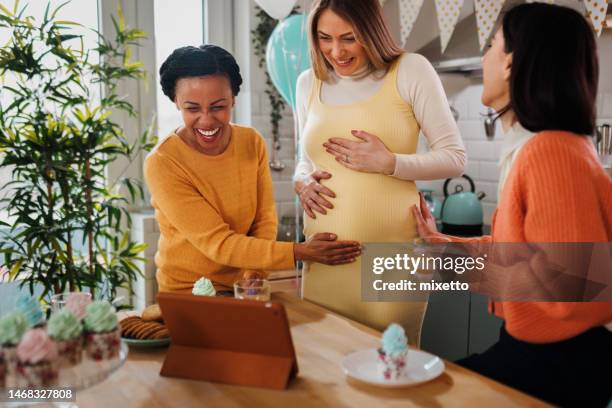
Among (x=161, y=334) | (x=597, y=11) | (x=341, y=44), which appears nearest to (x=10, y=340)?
(x=161, y=334)

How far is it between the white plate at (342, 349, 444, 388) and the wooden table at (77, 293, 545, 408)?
1 cm

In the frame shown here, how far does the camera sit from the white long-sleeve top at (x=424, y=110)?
1.78 metres

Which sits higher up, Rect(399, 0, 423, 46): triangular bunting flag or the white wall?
Rect(399, 0, 423, 46): triangular bunting flag

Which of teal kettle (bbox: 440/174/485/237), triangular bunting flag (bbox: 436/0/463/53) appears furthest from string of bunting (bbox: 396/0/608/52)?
teal kettle (bbox: 440/174/485/237)

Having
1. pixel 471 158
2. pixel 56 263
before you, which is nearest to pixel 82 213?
pixel 56 263

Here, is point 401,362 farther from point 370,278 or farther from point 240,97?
point 240,97

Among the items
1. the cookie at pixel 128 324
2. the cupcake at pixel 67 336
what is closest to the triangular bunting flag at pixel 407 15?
the cookie at pixel 128 324

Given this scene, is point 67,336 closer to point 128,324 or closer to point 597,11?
point 128,324

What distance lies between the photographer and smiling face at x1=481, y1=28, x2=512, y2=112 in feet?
4.55

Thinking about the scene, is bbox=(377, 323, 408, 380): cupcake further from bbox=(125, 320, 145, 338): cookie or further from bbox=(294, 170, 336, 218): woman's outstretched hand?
bbox=(294, 170, 336, 218): woman's outstretched hand

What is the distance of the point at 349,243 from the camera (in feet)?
5.93

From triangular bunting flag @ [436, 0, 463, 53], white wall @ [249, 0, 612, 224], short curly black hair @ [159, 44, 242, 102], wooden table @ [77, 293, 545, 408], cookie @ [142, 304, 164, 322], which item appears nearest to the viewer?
wooden table @ [77, 293, 545, 408]

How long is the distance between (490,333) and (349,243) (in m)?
1.33

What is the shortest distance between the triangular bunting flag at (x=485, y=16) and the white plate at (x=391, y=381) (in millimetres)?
1906
